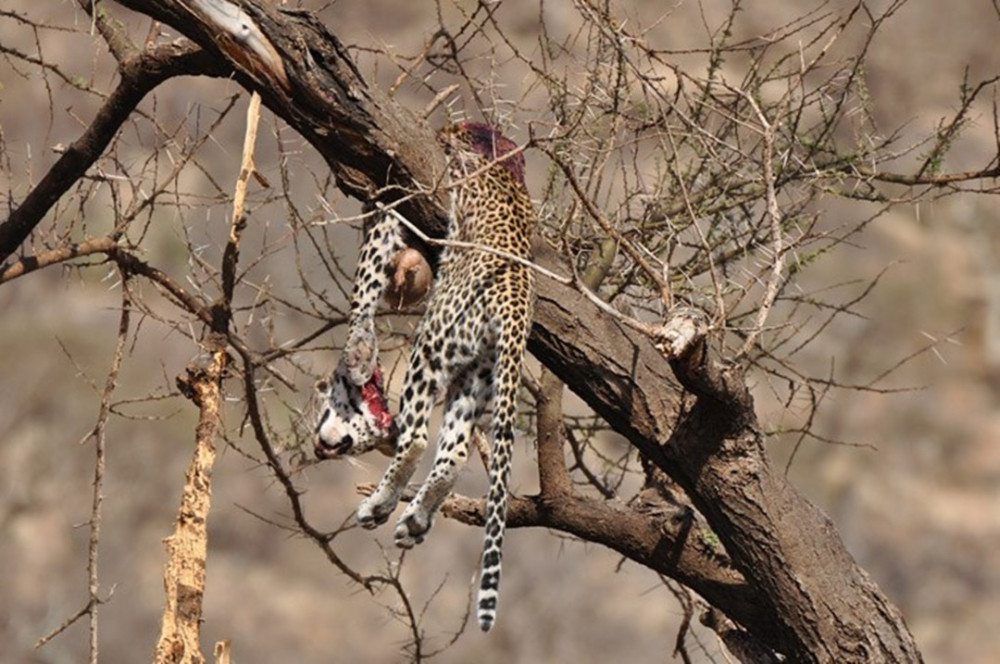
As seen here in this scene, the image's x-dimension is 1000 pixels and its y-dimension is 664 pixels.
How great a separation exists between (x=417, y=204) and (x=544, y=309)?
1.96 feet

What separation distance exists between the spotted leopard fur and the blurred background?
1310cm

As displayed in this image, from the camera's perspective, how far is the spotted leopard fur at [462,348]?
6285mm

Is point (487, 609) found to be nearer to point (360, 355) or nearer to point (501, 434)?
point (501, 434)

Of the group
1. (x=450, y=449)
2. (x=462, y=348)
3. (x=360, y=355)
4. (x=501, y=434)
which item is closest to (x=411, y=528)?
(x=450, y=449)

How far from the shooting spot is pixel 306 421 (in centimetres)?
741

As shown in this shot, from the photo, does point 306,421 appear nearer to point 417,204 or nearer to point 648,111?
point 417,204

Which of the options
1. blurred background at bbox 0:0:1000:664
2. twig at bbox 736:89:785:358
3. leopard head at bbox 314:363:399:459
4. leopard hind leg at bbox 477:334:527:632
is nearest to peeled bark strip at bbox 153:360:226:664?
leopard head at bbox 314:363:399:459

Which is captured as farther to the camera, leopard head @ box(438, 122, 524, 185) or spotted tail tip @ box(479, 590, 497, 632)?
leopard head @ box(438, 122, 524, 185)

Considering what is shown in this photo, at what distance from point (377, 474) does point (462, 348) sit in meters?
13.5

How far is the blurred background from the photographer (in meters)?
22.7

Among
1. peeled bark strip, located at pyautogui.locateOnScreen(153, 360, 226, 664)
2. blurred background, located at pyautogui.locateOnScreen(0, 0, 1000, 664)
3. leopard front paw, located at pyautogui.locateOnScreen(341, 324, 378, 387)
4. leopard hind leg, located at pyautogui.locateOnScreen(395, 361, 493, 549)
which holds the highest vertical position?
blurred background, located at pyautogui.locateOnScreen(0, 0, 1000, 664)

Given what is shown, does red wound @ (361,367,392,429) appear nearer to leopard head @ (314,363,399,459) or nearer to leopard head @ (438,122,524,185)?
leopard head @ (314,363,399,459)

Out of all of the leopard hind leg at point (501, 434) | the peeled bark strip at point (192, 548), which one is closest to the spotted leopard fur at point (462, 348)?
the leopard hind leg at point (501, 434)

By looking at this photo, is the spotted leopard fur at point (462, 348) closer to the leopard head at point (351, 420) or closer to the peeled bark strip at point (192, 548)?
the leopard head at point (351, 420)
